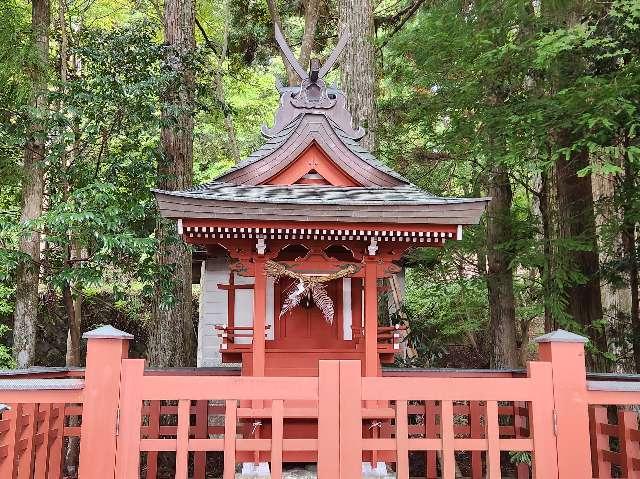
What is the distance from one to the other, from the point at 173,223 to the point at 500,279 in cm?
600

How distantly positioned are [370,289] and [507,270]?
488cm

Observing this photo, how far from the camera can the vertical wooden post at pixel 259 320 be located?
595 centimetres

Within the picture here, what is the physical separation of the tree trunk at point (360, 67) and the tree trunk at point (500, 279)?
253cm

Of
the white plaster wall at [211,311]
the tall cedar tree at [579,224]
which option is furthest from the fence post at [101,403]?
the white plaster wall at [211,311]

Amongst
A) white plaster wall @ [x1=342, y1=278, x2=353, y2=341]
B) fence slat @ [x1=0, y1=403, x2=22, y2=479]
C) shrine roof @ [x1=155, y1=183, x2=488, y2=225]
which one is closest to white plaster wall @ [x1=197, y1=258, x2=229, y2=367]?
white plaster wall @ [x1=342, y1=278, x2=353, y2=341]

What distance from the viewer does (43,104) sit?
8.69 meters

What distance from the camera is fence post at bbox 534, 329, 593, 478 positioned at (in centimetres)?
391

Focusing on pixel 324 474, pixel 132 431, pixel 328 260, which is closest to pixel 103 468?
pixel 132 431

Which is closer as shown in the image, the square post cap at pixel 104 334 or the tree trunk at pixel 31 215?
the square post cap at pixel 104 334

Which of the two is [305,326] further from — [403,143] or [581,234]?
[403,143]

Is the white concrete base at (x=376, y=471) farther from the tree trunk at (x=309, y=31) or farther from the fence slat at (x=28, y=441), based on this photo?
the tree trunk at (x=309, y=31)

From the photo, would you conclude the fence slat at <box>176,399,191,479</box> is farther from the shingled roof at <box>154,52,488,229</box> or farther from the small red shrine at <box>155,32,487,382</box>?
the shingled roof at <box>154,52,488,229</box>

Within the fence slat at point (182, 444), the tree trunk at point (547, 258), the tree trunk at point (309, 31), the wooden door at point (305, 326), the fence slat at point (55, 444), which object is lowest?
the fence slat at point (55, 444)

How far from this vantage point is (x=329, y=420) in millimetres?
3893
